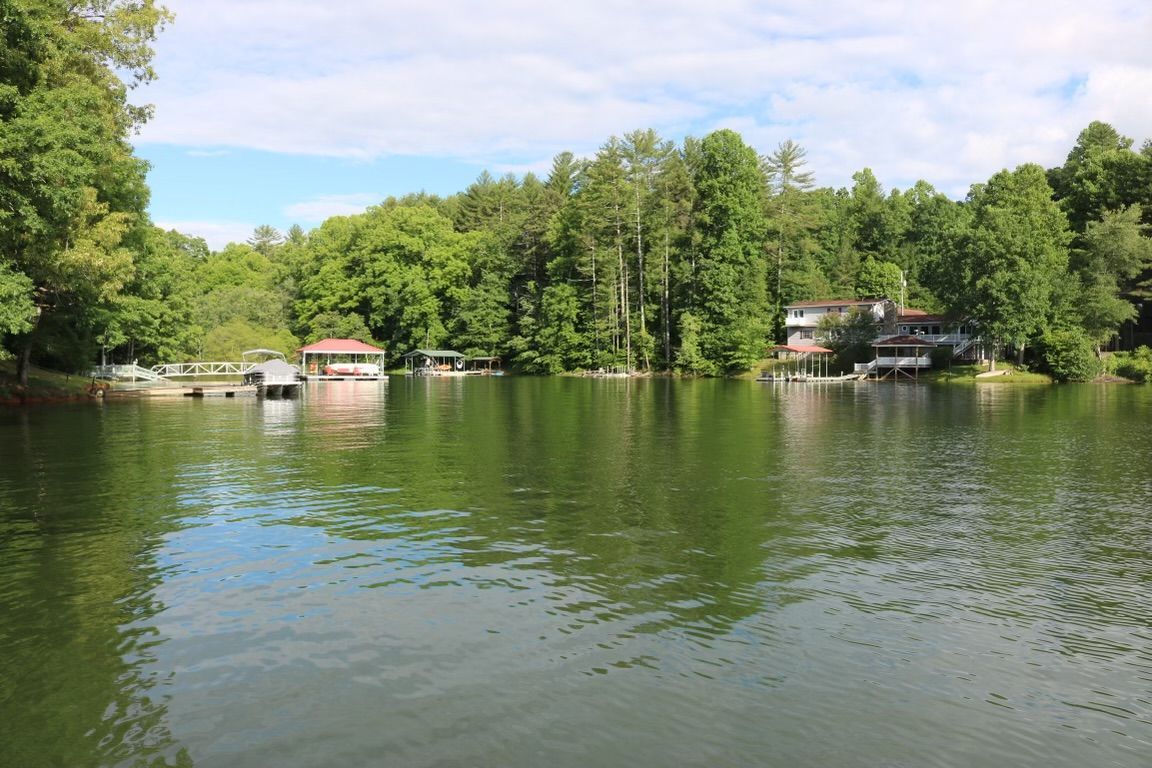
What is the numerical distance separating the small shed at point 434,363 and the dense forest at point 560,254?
2797 mm

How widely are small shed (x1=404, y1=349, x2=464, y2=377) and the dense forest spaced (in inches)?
110

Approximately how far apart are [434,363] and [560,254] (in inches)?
886

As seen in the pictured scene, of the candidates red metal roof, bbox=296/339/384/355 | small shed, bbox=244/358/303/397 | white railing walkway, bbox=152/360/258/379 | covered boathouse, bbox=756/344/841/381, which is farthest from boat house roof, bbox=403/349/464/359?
small shed, bbox=244/358/303/397

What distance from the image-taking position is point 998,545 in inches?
557

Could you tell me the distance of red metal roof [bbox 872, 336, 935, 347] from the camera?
255 ft

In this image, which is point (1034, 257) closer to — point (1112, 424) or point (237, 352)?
point (1112, 424)

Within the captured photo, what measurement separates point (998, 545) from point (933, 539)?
1042 mm

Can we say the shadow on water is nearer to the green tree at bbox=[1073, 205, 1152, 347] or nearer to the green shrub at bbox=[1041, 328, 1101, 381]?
the green shrub at bbox=[1041, 328, 1101, 381]

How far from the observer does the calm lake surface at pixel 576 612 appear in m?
7.43

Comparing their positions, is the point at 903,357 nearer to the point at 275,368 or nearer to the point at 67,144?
the point at 275,368

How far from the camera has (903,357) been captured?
8031 cm

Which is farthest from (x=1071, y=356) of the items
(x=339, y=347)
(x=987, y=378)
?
(x=339, y=347)

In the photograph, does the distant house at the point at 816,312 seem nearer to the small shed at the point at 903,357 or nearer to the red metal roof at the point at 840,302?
the red metal roof at the point at 840,302

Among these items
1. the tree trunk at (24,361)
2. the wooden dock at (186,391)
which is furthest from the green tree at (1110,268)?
the tree trunk at (24,361)
